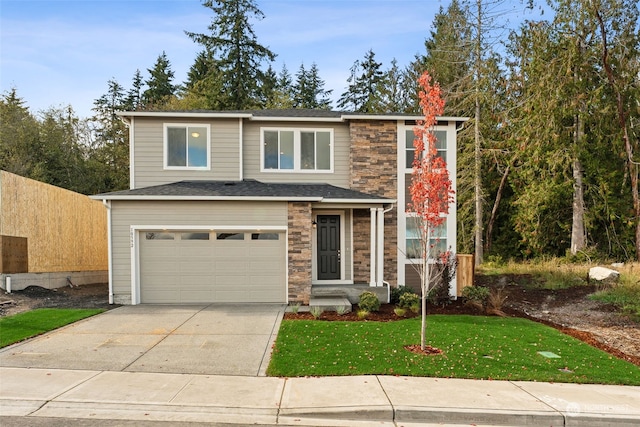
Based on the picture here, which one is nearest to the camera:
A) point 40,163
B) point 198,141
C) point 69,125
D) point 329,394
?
point 329,394

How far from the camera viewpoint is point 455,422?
186 inches

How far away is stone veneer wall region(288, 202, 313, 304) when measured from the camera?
11336mm

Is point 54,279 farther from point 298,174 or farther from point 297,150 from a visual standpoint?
point 297,150

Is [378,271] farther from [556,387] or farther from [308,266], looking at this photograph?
[556,387]

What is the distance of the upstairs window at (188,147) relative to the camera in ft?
43.4

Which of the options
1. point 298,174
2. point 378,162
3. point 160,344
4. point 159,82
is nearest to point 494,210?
point 378,162

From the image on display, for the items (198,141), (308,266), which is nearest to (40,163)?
(198,141)

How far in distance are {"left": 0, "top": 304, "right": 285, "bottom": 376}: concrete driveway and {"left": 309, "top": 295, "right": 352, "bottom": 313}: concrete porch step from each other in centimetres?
105

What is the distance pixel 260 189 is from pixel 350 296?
13.5ft

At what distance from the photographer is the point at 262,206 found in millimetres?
11508

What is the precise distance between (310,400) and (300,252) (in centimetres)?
660

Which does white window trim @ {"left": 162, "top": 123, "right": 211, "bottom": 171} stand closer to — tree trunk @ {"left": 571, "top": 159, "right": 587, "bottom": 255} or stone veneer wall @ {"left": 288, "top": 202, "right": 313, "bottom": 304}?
stone veneer wall @ {"left": 288, "top": 202, "right": 313, "bottom": 304}

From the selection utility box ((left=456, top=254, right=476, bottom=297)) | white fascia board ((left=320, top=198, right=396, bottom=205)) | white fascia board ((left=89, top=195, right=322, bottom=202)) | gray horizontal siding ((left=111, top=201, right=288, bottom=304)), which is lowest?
utility box ((left=456, top=254, right=476, bottom=297))

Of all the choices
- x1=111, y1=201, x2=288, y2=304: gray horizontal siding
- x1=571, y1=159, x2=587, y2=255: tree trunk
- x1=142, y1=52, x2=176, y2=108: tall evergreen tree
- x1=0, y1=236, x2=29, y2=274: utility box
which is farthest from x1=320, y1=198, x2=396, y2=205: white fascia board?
x1=142, y1=52, x2=176, y2=108: tall evergreen tree
